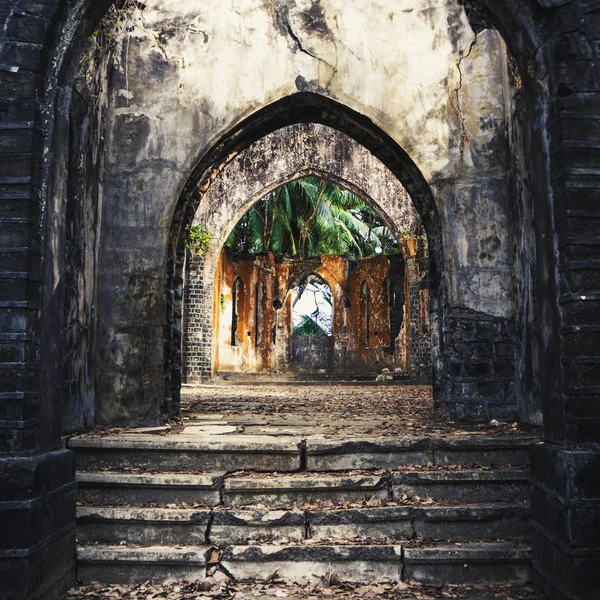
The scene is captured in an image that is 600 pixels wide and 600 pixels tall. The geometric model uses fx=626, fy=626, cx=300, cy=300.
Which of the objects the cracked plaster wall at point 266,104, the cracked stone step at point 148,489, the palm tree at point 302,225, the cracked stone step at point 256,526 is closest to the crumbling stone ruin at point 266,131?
the cracked plaster wall at point 266,104

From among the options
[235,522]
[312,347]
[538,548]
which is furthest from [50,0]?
[312,347]

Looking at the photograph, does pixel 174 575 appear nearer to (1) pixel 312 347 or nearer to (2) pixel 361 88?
(2) pixel 361 88

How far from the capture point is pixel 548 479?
10.2ft

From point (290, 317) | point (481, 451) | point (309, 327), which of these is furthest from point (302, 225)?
point (481, 451)

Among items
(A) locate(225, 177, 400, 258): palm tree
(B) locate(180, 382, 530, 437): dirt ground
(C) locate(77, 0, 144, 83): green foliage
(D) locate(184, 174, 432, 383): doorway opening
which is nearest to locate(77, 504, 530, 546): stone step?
(B) locate(180, 382, 530, 437): dirt ground

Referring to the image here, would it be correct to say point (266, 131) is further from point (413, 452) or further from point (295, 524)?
point (295, 524)

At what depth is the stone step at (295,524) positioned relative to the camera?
12.4ft

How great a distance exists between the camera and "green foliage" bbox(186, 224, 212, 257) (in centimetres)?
1520

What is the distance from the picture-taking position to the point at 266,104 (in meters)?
6.10

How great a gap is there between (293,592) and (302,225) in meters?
19.8

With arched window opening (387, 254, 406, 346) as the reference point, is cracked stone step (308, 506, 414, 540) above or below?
below

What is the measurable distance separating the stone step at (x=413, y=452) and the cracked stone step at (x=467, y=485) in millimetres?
226

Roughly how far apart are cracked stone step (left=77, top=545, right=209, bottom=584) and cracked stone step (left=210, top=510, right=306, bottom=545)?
0.23m

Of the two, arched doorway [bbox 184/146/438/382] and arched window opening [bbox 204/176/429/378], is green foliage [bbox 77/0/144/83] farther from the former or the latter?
arched window opening [bbox 204/176/429/378]
